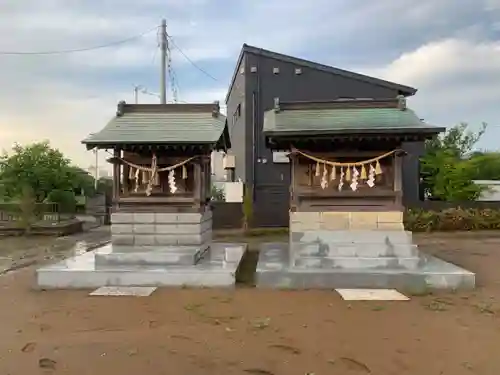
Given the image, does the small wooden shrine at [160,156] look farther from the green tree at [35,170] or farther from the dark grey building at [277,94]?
the green tree at [35,170]

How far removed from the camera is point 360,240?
865 cm

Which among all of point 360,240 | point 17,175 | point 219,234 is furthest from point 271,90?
point 17,175

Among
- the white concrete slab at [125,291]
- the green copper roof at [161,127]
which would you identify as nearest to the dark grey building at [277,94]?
the green copper roof at [161,127]

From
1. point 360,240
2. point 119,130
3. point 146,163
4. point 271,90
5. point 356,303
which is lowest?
point 356,303

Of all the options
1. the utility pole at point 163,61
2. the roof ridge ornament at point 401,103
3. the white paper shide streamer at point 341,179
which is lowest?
the white paper shide streamer at point 341,179

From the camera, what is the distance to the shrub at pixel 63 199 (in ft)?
81.6

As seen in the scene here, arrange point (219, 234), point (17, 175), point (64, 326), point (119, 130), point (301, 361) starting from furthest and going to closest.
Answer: point (17, 175)
point (219, 234)
point (119, 130)
point (64, 326)
point (301, 361)

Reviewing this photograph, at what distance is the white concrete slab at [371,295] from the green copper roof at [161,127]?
3.73 m

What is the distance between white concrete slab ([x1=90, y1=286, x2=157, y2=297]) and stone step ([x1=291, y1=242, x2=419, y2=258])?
267cm

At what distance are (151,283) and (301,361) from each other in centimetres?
421

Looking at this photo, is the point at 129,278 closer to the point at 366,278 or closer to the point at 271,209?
the point at 366,278

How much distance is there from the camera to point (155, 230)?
9.45m

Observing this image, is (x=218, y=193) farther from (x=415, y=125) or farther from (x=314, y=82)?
(x=415, y=125)

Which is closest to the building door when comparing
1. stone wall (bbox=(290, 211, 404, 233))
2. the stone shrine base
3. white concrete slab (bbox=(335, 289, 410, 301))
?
the stone shrine base
